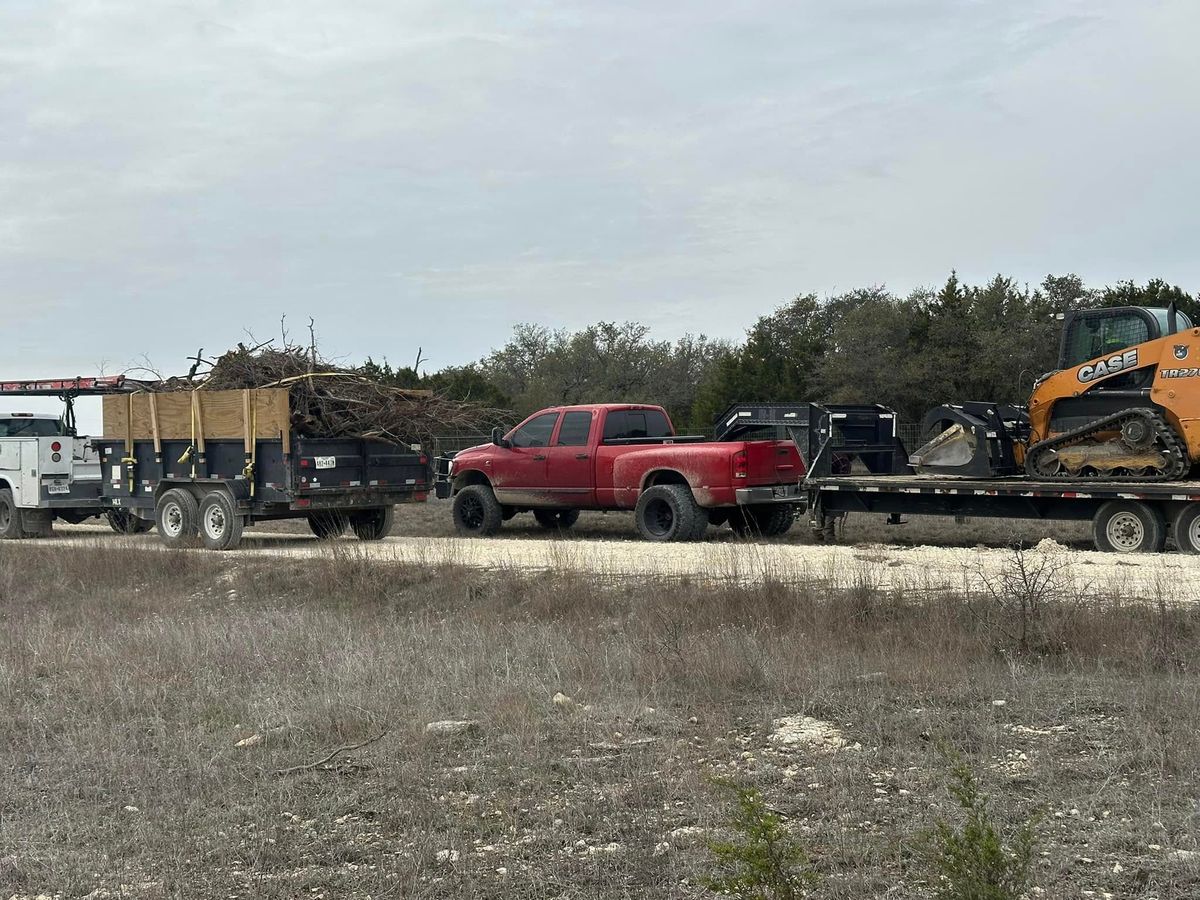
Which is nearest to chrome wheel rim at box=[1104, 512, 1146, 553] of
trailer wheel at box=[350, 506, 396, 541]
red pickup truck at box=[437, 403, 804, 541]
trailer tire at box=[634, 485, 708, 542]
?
red pickup truck at box=[437, 403, 804, 541]

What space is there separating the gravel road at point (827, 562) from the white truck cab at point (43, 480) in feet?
12.4

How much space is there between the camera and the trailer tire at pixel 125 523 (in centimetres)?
2213

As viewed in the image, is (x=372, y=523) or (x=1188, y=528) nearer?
(x=1188, y=528)

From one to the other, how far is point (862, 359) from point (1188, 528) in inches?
1388

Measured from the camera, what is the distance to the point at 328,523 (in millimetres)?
20062

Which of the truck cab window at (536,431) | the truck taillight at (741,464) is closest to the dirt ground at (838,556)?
the truck taillight at (741,464)

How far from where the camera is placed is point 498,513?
66.7ft

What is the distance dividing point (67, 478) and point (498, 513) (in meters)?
7.69

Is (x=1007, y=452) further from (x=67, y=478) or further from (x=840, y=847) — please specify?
(x=67, y=478)

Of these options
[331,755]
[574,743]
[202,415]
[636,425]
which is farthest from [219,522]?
[574,743]

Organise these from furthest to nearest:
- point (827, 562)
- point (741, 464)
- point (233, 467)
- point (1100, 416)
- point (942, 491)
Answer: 1. point (233, 467)
2. point (741, 464)
3. point (1100, 416)
4. point (942, 491)
5. point (827, 562)

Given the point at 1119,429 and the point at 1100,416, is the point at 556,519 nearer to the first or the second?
the point at 1100,416

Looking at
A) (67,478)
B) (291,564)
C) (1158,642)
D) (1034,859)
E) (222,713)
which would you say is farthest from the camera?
(67,478)

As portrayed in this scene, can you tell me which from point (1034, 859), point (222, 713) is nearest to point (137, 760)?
point (222, 713)
